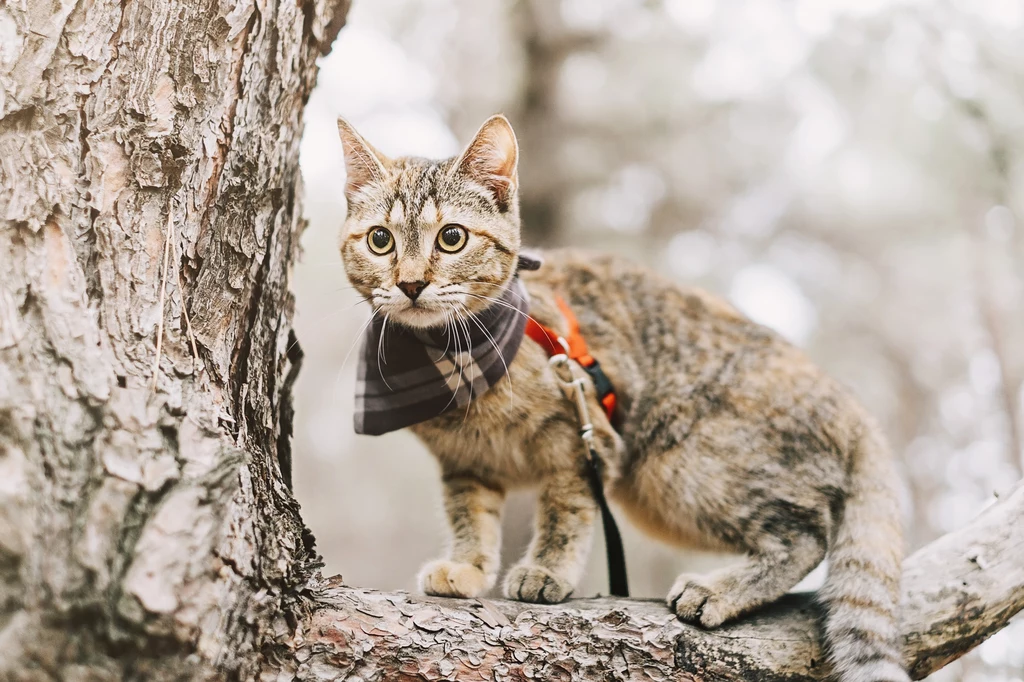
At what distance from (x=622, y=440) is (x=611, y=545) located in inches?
18.2

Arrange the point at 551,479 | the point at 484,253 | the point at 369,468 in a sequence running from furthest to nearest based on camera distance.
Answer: the point at 369,468 < the point at 551,479 < the point at 484,253

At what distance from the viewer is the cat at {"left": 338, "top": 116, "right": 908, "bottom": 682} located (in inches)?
87.4

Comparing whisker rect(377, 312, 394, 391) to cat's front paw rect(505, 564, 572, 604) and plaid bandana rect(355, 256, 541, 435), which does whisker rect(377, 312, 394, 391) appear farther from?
cat's front paw rect(505, 564, 572, 604)

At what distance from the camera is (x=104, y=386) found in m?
1.37

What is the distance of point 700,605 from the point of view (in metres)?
2.09

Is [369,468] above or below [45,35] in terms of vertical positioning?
above

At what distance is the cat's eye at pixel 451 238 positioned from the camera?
235 cm

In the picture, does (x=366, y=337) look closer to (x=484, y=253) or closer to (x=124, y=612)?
(x=484, y=253)

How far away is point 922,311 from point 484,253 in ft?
12.3

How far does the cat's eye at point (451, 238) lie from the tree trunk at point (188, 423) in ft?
1.52

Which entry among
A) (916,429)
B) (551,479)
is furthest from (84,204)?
(916,429)

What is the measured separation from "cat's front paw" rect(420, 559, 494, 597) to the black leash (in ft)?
1.41

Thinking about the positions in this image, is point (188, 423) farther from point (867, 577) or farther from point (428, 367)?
point (867, 577)

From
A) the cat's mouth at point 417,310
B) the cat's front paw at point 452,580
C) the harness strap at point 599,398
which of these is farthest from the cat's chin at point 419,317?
the cat's front paw at point 452,580
